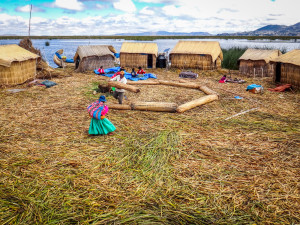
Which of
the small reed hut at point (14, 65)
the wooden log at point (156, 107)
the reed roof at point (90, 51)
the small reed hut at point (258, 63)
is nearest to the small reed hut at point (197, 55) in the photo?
the small reed hut at point (258, 63)

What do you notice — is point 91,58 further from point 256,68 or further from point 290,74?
point 290,74

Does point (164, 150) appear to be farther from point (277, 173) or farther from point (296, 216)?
point (296, 216)

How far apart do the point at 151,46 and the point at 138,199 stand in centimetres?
1548

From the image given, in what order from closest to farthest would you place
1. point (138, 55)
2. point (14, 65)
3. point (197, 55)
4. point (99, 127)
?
point (99, 127)
point (14, 65)
point (197, 55)
point (138, 55)

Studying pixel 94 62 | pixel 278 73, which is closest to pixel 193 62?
pixel 278 73

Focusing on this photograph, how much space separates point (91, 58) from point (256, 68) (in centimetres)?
1055

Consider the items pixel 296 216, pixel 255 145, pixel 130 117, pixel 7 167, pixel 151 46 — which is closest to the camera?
pixel 296 216

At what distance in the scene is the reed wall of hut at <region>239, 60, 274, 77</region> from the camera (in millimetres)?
13750

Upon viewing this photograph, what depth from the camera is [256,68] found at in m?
14.1

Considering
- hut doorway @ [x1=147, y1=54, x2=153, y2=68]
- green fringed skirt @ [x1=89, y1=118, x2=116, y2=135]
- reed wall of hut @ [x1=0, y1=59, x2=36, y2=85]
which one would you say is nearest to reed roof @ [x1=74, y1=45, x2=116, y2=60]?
hut doorway @ [x1=147, y1=54, x2=153, y2=68]

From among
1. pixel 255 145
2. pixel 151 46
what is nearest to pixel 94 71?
→ pixel 151 46

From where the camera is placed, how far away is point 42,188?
3.30 metres

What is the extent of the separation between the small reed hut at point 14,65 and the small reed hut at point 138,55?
698 cm

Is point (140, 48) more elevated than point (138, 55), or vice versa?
point (140, 48)
